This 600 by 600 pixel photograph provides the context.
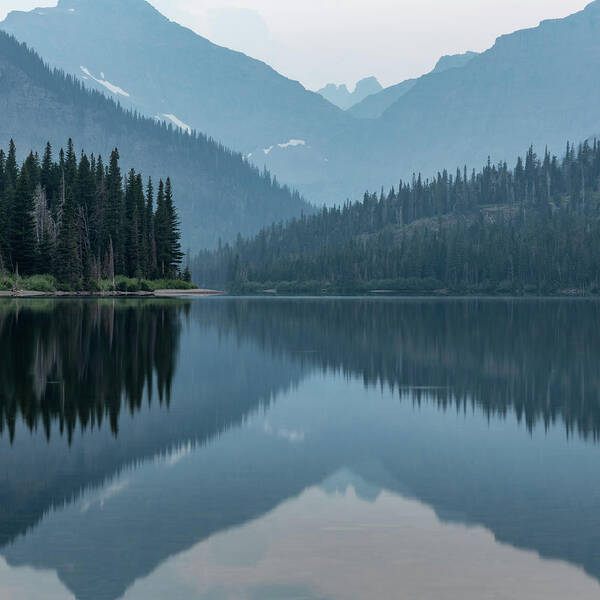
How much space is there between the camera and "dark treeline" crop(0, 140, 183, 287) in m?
135

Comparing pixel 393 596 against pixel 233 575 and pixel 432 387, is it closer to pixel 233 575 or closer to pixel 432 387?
pixel 233 575

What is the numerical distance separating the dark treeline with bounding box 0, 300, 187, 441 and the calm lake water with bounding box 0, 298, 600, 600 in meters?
0.16

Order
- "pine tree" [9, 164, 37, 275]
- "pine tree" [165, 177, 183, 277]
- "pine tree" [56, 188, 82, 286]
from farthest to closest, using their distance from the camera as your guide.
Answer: "pine tree" [165, 177, 183, 277]
"pine tree" [56, 188, 82, 286]
"pine tree" [9, 164, 37, 275]

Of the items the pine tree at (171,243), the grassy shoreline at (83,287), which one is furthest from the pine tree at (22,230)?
the pine tree at (171,243)

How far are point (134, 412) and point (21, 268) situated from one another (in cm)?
11977

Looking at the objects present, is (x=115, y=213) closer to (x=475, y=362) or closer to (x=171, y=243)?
(x=171, y=243)

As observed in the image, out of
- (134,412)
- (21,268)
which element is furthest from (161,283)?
(134,412)

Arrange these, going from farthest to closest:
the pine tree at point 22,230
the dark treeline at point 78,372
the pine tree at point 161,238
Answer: the pine tree at point 161,238 < the pine tree at point 22,230 < the dark treeline at point 78,372

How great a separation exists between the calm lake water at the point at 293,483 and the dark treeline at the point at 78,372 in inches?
6.2

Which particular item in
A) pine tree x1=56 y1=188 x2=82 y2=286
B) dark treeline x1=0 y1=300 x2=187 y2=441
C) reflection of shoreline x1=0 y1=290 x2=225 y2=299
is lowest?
dark treeline x1=0 y1=300 x2=187 y2=441

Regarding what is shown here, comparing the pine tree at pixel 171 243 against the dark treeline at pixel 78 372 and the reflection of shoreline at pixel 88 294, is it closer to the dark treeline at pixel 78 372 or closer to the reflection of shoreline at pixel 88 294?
the reflection of shoreline at pixel 88 294

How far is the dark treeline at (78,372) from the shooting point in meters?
22.6

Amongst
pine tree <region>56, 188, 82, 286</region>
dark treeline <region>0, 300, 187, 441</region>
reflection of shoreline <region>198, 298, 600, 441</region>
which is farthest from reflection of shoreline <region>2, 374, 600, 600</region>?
pine tree <region>56, 188, 82, 286</region>

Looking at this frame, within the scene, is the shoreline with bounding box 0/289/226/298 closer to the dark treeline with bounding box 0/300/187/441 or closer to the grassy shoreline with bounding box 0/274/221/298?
the grassy shoreline with bounding box 0/274/221/298
